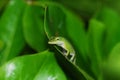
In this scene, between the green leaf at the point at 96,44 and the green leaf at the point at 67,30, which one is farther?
the green leaf at the point at 96,44

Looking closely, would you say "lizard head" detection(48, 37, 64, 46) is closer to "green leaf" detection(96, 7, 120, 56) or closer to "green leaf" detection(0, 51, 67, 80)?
"green leaf" detection(0, 51, 67, 80)

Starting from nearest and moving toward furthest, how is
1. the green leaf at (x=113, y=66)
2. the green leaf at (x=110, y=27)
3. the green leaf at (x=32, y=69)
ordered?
the green leaf at (x=32, y=69) < the green leaf at (x=113, y=66) < the green leaf at (x=110, y=27)

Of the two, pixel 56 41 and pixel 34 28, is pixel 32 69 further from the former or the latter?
pixel 34 28

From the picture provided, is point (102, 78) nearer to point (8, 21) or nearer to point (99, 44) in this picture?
point (99, 44)

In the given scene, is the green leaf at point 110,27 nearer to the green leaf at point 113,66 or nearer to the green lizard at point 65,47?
the green leaf at point 113,66

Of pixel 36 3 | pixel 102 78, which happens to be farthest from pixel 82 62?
pixel 36 3

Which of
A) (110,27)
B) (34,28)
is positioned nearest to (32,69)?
(34,28)

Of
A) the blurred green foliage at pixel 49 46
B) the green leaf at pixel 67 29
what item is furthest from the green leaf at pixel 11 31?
the green leaf at pixel 67 29
